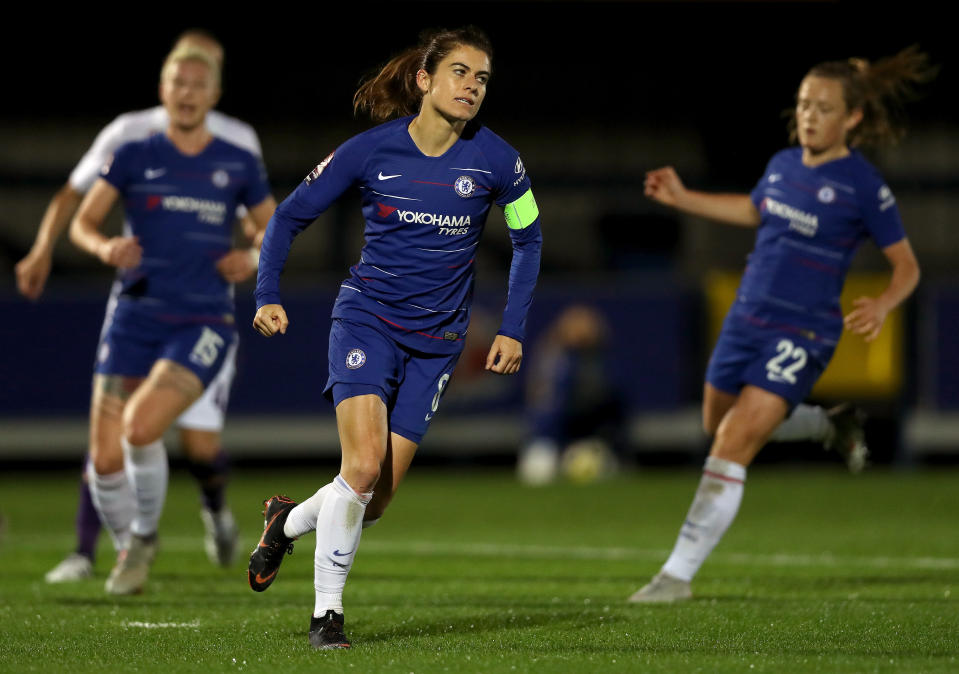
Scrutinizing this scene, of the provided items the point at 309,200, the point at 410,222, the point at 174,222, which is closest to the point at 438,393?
the point at 410,222

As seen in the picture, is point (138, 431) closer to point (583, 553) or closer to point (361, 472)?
point (361, 472)

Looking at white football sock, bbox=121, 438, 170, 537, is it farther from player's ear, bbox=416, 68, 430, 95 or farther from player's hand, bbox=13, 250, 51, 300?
player's ear, bbox=416, 68, 430, 95

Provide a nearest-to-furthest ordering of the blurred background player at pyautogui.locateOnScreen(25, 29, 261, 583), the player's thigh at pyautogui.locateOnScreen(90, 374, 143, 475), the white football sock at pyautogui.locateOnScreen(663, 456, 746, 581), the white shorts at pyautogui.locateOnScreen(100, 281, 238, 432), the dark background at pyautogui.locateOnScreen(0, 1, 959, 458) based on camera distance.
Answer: the white football sock at pyautogui.locateOnScreen(663, 456, 746, 581) → the player's thigh at pyautogui.locateOnScreen(90, 374, 143, 475) → the blurred background player at pyautogui.locateOnScreen(25, 29, 261, 583) → the white shorts at pyautogui.locateOnScreen(100, 281, 238, 432) → the dark background at pyautogui.locateOnScreen(0, 1, 959, 458)

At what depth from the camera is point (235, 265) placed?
777 cm

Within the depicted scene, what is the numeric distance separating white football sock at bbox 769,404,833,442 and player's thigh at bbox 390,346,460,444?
225cm

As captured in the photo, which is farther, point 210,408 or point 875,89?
point 210,408

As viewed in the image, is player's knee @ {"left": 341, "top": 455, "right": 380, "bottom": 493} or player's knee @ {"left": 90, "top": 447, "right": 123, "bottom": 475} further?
player's knee @ {"left": 90, "top": 447, "right": 123, "bottom": 475}

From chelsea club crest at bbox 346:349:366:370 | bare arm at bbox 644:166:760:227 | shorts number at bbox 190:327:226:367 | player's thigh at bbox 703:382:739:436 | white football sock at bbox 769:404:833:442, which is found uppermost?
bare arm at bbox 644:166:760:227

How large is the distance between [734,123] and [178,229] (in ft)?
54.4

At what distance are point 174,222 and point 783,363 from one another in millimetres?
3071

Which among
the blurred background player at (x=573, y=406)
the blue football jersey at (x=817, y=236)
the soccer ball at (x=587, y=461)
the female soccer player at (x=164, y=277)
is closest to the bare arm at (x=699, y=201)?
the blue football jersey at (x=817, y=236)

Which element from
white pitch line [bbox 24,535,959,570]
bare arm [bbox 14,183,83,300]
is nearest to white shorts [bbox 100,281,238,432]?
bare arm [bbox 14,183,83,300]

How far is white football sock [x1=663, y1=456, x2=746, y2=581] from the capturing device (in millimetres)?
7094

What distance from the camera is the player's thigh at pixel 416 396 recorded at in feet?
19.6
